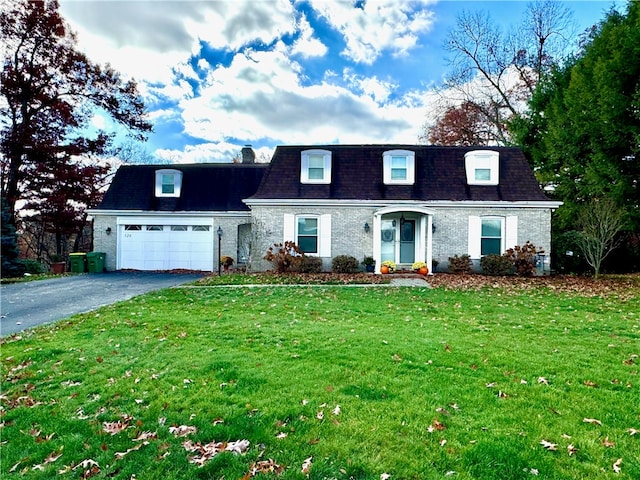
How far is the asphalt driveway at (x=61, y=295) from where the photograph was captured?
7984 mm

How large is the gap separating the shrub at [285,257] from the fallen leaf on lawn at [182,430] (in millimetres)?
11885

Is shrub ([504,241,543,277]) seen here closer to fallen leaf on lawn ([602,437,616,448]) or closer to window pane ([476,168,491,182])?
window pane ([476,168,491,182])

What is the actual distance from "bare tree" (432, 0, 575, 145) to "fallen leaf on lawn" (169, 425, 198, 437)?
90.2 ft

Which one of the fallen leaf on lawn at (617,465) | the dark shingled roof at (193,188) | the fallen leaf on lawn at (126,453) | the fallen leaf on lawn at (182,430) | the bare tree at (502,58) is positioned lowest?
the fallen leaf on lawn at (126,453)

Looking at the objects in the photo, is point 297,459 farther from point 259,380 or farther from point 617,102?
point 617,102

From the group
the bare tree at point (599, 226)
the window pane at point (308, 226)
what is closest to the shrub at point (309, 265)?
the window pane at point (308, 226)

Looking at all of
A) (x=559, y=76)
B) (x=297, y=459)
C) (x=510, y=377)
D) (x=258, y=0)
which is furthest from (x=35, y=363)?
(x=559, y=76)

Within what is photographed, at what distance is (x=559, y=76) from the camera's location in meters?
21.1

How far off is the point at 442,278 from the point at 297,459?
11914 millimetres

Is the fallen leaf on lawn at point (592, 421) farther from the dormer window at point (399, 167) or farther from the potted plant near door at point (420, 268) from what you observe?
the dormer window at point (399, 167)

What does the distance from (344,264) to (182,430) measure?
1213 cm

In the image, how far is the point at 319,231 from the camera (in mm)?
15914

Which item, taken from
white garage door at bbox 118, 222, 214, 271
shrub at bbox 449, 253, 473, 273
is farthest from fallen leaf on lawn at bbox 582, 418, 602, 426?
white garage door at bbox 118, 222, 214, 271

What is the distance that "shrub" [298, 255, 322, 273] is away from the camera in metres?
15.4
